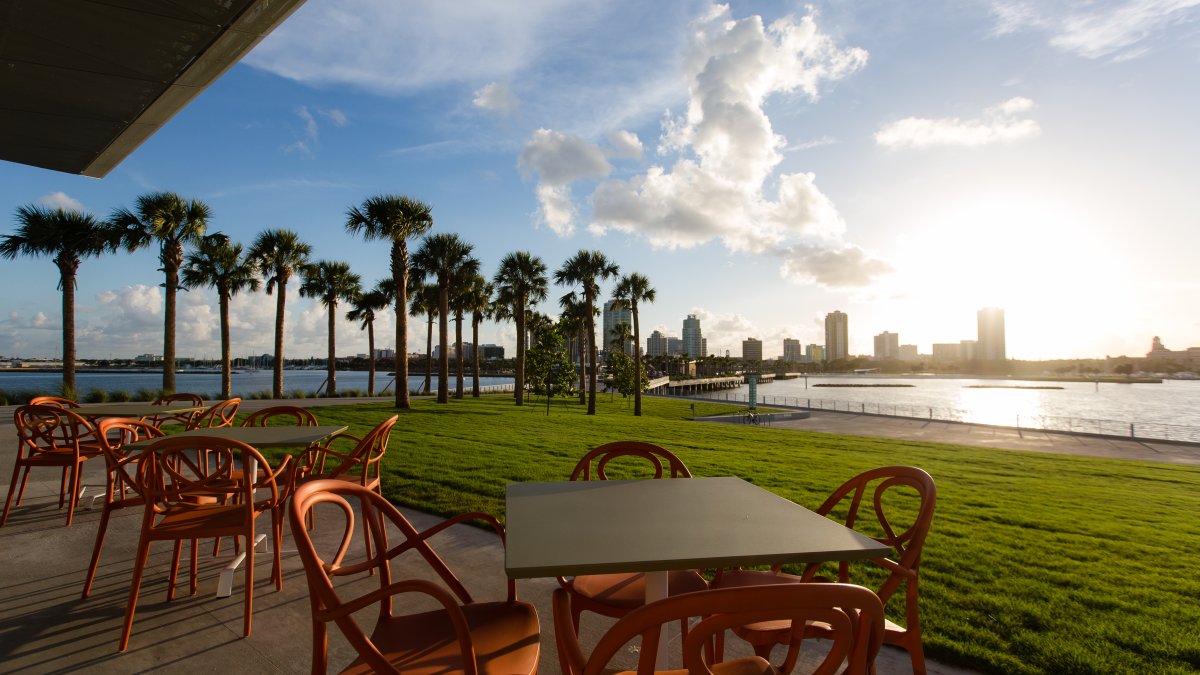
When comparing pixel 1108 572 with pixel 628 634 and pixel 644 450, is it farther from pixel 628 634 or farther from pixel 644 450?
pixel 628 634

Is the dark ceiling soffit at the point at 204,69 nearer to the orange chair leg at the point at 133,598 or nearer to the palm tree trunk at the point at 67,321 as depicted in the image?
the orange chair leg at the point at 133,598

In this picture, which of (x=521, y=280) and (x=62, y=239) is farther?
(x=521, y=280)

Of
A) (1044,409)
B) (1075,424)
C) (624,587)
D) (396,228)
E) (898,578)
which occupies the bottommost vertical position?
(1044,409)

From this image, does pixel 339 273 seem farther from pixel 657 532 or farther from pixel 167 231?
pixel 657 532

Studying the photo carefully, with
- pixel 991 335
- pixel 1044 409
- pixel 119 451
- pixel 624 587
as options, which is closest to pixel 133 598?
pixel 119 451

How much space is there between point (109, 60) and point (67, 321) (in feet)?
73.8

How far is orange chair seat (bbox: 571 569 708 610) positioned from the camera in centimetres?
225

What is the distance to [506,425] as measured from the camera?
51.9 ft

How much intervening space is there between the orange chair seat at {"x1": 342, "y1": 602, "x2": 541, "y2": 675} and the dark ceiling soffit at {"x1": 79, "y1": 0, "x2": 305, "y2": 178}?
4.03 metres

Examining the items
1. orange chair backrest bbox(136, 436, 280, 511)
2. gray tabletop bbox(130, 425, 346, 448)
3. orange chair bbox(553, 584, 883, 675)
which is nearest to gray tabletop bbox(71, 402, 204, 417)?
gray tabletop bbox(130, 425, 346, 448)

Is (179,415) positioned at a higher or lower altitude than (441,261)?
lower

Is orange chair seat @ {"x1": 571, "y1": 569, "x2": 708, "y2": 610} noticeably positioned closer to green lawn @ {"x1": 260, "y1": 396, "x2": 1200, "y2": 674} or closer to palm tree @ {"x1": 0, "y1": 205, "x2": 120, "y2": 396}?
green lawn @ {"x1": 260, "y1": 396, "x2": 1200, "y2": 674}

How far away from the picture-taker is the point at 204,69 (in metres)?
4.37

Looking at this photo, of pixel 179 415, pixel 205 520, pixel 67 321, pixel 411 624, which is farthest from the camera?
pixel 67 321
